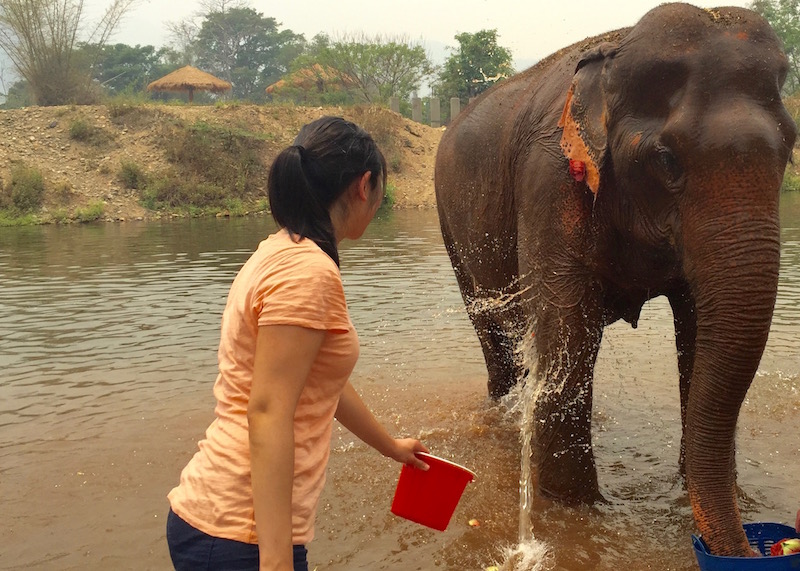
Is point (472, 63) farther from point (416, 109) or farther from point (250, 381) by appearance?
point (250, 381)

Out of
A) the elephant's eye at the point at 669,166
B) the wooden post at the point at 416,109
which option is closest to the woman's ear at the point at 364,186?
the elephant's eye at the point at 669,166

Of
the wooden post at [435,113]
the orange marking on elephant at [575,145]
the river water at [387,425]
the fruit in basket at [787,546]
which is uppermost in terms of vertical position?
the wooden post at [435,113]

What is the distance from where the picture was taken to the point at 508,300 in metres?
4.93

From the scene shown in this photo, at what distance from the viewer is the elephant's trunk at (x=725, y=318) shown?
2.86 metres

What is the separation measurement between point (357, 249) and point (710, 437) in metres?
12.9

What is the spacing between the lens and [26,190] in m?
27.4

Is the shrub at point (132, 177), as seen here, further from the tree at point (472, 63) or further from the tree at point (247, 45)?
the tree at point (247, 45)

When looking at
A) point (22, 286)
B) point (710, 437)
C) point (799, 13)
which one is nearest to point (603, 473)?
point (710, 437)

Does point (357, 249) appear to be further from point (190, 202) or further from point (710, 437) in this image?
point (190, 202)

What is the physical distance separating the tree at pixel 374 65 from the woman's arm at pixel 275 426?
4656cm

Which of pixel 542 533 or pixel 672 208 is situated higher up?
pixel 672 208

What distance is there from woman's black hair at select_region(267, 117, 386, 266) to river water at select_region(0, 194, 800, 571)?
2.13m

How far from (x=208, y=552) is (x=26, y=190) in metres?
28.1

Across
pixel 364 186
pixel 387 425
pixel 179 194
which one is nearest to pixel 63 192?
pixel 179 194
